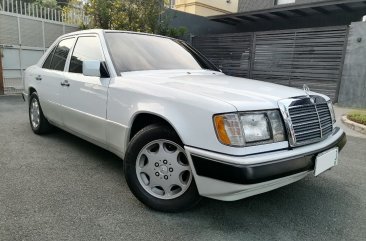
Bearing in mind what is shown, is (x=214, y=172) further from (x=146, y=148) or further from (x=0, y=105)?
(x=0, y=105)

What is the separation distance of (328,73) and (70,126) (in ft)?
26.1

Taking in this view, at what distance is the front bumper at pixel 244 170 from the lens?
2.02 metres

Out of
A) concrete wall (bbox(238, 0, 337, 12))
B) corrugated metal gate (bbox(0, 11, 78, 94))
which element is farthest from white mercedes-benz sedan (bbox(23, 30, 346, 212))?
concrete wall (bbox(238, 0, 337, 12))

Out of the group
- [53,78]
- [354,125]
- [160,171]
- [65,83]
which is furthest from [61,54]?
[354,125]

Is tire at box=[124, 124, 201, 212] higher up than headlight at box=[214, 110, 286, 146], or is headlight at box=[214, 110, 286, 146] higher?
headlight at box=[214, 110, 286, 146]

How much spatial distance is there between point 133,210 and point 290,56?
8939mm

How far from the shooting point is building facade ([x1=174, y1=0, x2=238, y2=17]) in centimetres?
1642

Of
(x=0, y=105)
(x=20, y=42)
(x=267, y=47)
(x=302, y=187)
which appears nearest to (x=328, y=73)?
(x=267, y=47)

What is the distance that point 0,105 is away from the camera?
741cm

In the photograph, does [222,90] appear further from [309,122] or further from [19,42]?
[19,42]

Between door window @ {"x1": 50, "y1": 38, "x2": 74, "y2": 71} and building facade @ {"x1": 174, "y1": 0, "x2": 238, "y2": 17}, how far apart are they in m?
13.1

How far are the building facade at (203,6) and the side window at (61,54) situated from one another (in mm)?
13143

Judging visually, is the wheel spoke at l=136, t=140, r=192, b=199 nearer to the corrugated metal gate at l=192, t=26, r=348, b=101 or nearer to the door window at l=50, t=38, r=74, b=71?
the door window at l=50, t=38, r=74, b=71

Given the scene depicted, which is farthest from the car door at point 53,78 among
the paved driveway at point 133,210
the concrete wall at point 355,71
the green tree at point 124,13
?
the concrete wall at point 355,71
